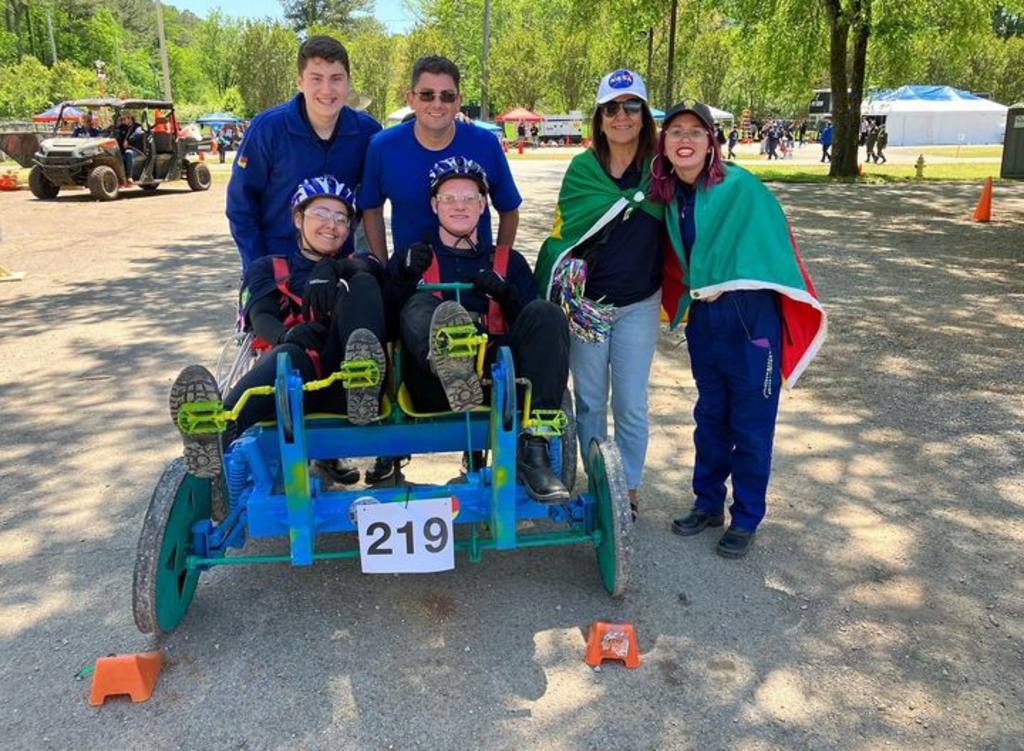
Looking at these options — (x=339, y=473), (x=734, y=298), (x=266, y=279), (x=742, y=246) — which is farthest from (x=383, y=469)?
(x=742, y=246)

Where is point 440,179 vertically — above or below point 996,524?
Answer: above

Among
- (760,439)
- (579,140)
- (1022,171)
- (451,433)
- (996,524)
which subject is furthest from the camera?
(579,140)

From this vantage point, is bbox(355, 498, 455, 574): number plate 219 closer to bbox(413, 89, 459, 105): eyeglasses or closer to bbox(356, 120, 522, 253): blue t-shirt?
bbox(356, 120, 522, 253): blue t-shirt

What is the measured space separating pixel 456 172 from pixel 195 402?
1.58 metres

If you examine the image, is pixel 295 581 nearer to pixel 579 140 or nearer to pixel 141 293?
pixel 141 293

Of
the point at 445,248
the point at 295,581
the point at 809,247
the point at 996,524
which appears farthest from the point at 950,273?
the point at 295,581

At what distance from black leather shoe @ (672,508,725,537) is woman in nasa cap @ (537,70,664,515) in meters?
0.46

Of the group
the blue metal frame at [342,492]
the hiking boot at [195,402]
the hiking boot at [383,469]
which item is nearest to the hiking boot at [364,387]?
the blue metal frame at [342,492]

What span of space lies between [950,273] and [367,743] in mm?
9542

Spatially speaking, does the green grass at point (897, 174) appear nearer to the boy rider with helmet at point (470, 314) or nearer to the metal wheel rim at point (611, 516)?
the boy rider with helmet at point (470, 314)

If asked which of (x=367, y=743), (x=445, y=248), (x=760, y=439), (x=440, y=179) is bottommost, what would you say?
(x=367, y=743)

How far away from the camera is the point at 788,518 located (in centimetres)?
416

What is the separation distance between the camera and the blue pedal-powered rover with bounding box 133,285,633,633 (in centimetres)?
300

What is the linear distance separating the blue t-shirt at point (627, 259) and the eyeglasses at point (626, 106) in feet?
0.84
